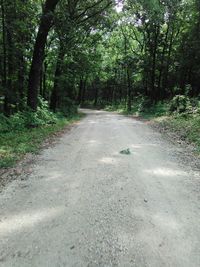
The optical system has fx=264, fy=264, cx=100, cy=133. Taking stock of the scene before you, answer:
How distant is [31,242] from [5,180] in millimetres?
2537

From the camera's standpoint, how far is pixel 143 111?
24359 mm

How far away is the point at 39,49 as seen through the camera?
13008 mm

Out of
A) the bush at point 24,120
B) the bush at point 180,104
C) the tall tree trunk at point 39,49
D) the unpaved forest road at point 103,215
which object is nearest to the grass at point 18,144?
the bush at point 24,120

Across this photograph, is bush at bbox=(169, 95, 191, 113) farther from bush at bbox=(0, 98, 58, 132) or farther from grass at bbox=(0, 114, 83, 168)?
grass at bbox=(0, 114, 83, 168)

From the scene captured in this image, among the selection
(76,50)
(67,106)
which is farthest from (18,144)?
(67,106)

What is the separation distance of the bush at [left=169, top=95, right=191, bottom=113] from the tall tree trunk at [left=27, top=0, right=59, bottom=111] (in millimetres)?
8842

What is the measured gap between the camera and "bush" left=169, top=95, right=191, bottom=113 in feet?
53.4

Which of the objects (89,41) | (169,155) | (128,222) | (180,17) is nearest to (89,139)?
(169,155)

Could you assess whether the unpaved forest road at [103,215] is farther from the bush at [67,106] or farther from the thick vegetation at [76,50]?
the bush at [67,106]

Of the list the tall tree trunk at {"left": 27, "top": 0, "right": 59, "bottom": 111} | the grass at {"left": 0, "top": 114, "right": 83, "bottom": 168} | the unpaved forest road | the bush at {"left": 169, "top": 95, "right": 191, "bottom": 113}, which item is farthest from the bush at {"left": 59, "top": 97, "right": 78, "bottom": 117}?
the unpaved forest road

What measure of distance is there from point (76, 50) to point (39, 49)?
760cm

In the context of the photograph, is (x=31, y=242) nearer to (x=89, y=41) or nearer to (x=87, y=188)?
(x=87, y=188)

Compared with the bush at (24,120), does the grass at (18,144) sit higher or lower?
lower

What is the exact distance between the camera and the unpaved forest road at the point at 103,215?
115 inches
